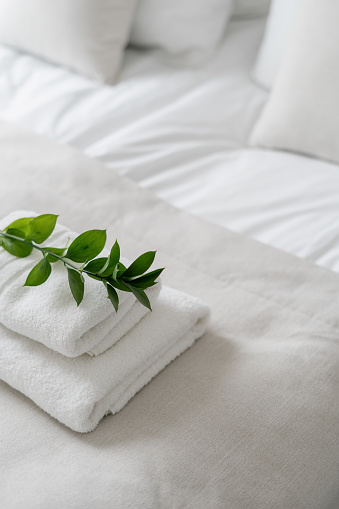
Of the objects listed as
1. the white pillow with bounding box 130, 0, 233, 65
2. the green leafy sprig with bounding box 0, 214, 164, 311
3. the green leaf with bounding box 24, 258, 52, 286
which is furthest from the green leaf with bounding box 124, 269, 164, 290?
the white pillow with bounding box 130, 0, 233, 65

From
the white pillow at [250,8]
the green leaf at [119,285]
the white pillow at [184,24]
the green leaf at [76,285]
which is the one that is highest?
the white pillow at [250,8]

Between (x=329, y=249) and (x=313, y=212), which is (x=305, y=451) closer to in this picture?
(x=329, y=249)

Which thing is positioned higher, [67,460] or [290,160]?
[290,160]

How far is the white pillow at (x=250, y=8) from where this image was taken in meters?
1.80

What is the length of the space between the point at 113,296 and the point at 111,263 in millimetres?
45

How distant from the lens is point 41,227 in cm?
82

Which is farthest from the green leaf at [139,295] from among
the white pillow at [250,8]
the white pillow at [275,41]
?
the white pillow at [250,8]

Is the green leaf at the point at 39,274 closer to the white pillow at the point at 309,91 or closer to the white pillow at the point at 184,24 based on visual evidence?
the white pillow at the point at 309,91

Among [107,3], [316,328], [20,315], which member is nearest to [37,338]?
[20,315]

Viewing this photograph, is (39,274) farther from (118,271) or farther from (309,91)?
(309,91)

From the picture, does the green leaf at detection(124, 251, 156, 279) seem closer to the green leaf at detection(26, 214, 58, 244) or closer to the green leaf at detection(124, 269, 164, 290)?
the green leaf at detection(124, 269, 164, 290)

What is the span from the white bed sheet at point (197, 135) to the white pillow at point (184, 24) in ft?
0.17

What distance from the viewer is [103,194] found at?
1.23 meters

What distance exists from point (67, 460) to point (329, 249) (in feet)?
2.20
